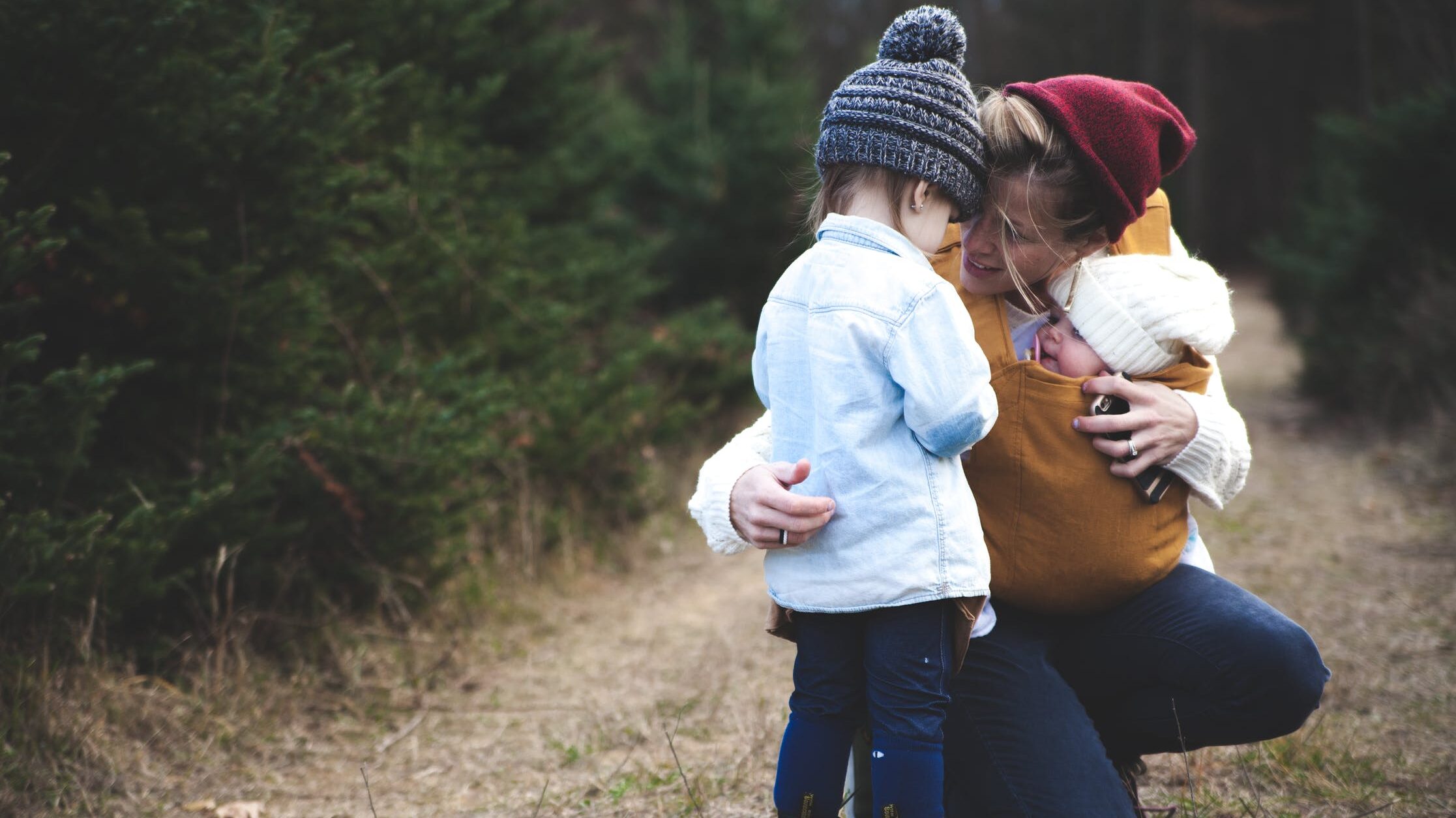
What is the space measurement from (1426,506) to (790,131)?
4.57 metres

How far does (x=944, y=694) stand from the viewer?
179cm

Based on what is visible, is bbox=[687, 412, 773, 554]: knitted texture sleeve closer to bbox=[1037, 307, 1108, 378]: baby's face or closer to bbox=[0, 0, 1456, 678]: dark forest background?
bbox=[0, 0, 1456, 678]: dark forest background

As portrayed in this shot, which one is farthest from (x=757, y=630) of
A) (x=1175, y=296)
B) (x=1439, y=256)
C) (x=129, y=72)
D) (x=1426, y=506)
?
(x=1439, y=256)

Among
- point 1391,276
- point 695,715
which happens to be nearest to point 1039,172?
point 695,715

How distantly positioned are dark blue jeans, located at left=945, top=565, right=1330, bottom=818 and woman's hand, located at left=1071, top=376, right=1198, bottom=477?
324 millimetres

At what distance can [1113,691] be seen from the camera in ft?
6.88

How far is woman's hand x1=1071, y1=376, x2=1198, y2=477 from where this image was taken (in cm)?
191

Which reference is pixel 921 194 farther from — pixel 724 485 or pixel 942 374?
pixel 724 485

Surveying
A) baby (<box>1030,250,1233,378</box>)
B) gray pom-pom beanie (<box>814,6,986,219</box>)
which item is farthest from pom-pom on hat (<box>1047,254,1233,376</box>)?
gray pom-pom beanie (<box>814,6,986,219</box>)

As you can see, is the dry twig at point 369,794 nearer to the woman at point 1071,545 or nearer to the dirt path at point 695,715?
the dirt path at point 695,715

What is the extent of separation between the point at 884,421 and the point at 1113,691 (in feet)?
2.77

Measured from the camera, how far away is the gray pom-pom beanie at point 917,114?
173 cm

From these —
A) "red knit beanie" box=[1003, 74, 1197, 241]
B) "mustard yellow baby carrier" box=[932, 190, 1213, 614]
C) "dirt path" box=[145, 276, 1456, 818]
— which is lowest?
"dirt path" box=[145, 276, 1456, 818]

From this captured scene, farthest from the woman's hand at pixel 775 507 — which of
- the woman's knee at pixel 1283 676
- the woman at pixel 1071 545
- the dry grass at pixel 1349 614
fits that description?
the dry grass at pixel 1349 614
